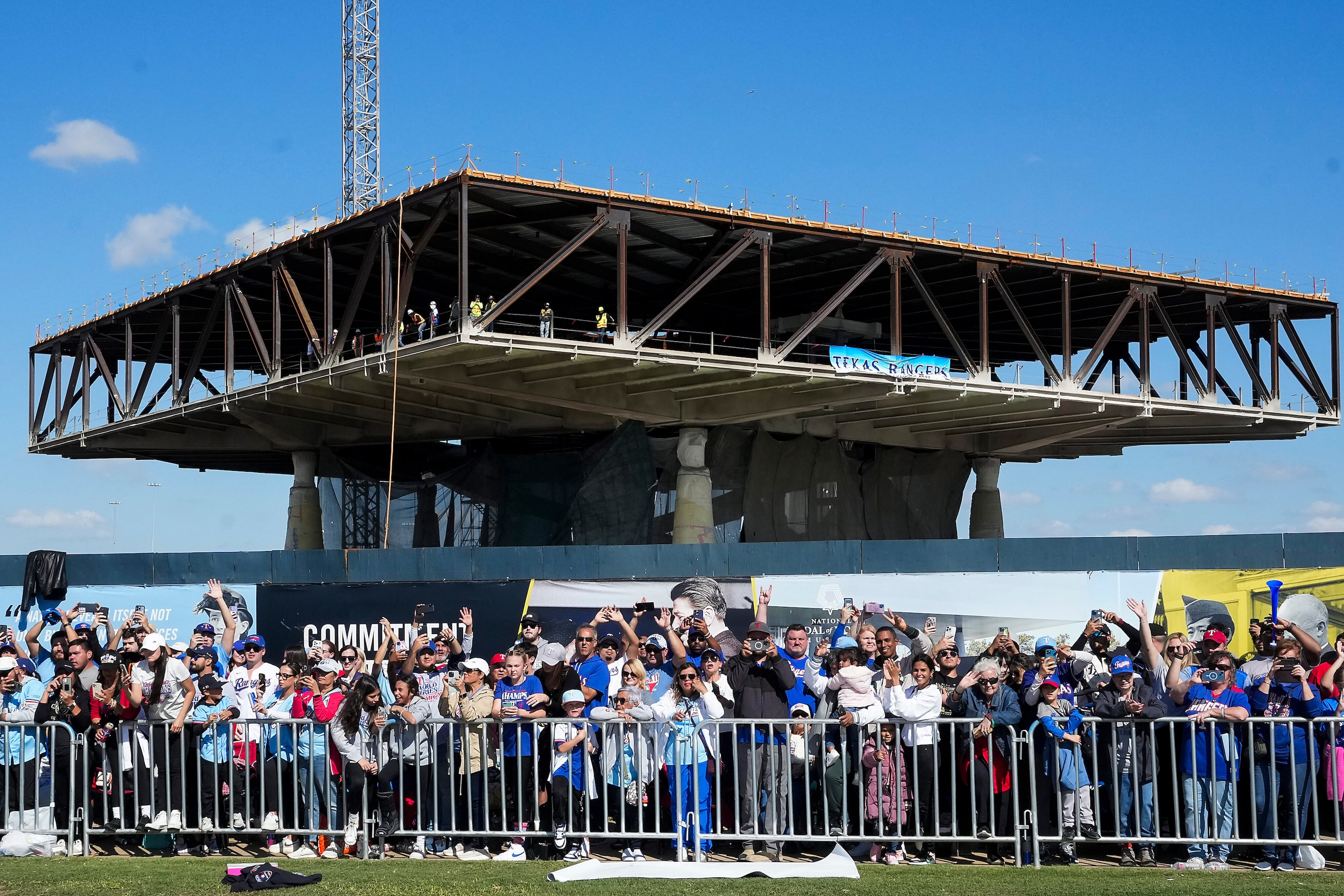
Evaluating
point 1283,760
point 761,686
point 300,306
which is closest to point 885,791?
point 761,686

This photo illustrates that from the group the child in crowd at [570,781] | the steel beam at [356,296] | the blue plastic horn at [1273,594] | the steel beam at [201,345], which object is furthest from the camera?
the steel beam at [201,345]

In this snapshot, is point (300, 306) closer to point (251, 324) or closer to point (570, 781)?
point (251, 324)

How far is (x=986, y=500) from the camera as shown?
150 ft

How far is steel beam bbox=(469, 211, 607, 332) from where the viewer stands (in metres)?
29.6

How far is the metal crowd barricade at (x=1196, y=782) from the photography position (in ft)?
31.4

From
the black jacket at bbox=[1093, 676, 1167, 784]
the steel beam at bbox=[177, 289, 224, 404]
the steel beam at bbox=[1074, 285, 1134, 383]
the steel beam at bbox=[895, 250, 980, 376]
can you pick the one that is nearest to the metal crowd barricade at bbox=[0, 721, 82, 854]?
the black jacket at bbox=[1093, 676, 1167, 784]

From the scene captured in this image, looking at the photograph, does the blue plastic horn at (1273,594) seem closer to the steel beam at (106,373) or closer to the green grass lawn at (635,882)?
the green grass lawn at (635,882)

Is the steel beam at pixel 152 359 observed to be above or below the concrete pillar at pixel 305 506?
above

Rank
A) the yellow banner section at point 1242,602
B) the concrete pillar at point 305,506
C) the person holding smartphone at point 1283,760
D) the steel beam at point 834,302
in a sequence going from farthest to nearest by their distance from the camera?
the concrete pillar at point 305,506 < the steel beam at point 834,302 < the yellow banner section at point 1242,602 < the person holding smartphone at point 1283,760

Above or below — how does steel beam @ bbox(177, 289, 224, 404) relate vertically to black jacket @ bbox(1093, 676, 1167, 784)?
above

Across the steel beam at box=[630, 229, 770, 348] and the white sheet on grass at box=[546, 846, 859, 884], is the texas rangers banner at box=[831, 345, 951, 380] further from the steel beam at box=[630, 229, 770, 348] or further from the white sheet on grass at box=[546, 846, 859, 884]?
the white sheet on grass at box=[546, 846, 859, 884]

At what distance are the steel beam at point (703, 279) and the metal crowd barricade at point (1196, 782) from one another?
71.7ft

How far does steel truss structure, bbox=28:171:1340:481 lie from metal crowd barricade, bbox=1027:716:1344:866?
20358mm

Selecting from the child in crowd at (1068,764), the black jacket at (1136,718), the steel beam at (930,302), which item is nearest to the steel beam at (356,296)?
the steel beam at (930,302)
